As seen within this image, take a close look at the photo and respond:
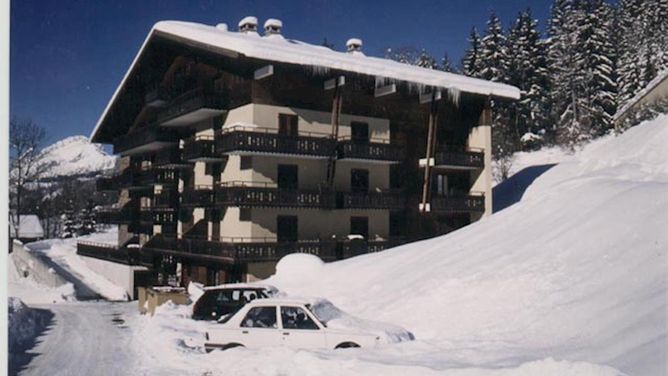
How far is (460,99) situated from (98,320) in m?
22.1

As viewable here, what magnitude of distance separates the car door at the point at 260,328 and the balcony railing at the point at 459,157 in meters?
20.6

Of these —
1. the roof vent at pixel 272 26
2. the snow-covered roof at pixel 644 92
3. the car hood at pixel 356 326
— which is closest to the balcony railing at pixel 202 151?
the roof vent at pixel 272 26

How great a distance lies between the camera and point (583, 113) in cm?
3247

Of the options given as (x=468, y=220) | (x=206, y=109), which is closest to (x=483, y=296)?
(x=206, y=109)

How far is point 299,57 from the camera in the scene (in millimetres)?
24500

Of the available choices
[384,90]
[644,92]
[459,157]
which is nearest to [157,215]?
[384,90]

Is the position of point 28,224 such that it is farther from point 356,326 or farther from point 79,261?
point 79,261

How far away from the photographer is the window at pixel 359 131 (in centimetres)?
2817

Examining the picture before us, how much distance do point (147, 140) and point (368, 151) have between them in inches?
482

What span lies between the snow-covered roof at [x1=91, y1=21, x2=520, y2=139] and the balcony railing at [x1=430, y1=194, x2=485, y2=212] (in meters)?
5.73

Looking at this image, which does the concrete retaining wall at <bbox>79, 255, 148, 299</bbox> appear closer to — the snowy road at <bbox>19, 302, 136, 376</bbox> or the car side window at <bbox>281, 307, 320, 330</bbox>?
the snowy road at <bbox>19, 302, 136, 376</bbox>

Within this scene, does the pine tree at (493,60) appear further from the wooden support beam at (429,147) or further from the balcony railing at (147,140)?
the balcony railing at (147,140)

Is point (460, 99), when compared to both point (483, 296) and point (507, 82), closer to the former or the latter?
point (507, 82)

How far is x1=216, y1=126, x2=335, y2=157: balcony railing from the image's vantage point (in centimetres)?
2381
